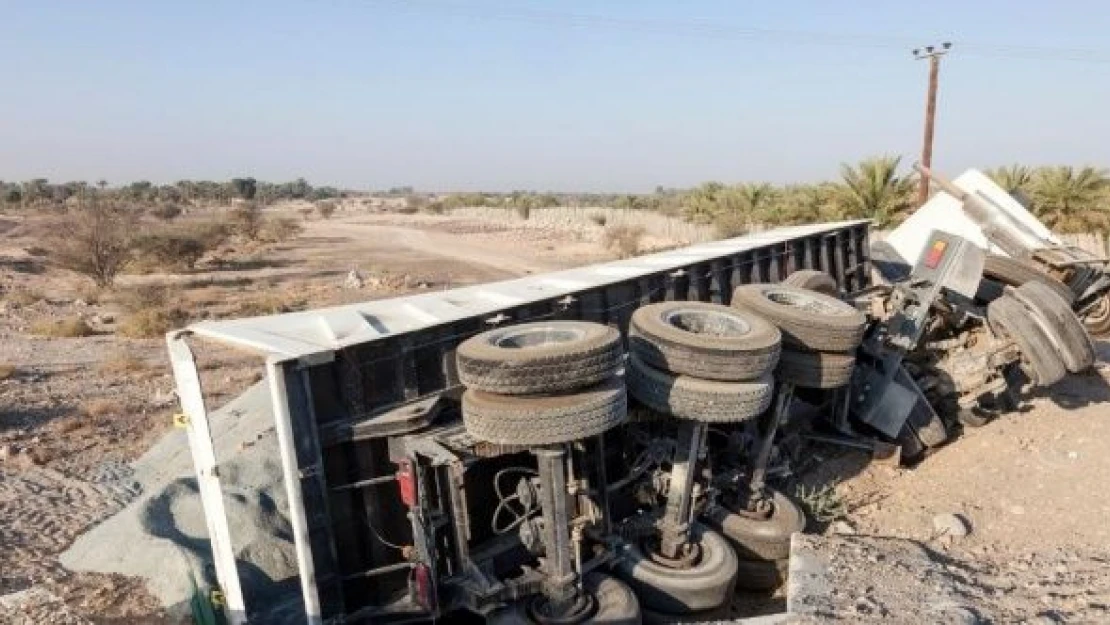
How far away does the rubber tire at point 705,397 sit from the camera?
4.33 metres

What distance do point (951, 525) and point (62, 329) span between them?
16.2m

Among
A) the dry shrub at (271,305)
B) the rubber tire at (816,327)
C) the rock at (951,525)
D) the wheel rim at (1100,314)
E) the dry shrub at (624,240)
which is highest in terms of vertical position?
the rubber tire at (816,327)

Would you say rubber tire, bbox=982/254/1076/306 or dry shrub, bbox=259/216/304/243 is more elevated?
rubber tire, bbox=982/254/1076/306

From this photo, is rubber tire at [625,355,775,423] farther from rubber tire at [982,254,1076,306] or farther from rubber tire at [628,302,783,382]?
rubber tire at [982,254,1076,306]

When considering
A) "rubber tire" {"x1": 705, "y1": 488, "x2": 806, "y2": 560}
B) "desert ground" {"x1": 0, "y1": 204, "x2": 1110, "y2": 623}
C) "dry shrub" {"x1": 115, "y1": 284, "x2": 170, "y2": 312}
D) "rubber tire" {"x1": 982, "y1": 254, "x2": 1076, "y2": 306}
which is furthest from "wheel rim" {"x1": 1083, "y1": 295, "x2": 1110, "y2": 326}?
"dry shrub" {"x1": 115, "y1": 284, "x2": 170, "y2": 312}

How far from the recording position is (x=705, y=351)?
437 cm

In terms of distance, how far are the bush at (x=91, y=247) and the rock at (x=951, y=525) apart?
22871mm

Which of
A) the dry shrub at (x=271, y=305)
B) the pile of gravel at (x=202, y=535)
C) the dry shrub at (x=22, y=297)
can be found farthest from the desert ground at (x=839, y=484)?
the dry shrub at (x=22, y=297)

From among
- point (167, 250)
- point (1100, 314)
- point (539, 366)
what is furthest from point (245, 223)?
point (539, 366)

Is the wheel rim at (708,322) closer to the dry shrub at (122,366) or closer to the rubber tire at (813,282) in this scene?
the rubber tire at (813,282)

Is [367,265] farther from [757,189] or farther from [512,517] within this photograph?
[512,517]

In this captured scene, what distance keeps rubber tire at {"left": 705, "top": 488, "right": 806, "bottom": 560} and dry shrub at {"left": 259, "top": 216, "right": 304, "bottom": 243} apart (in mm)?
38415

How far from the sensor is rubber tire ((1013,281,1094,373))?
618cm

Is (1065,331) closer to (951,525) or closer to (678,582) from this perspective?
(951,525)
